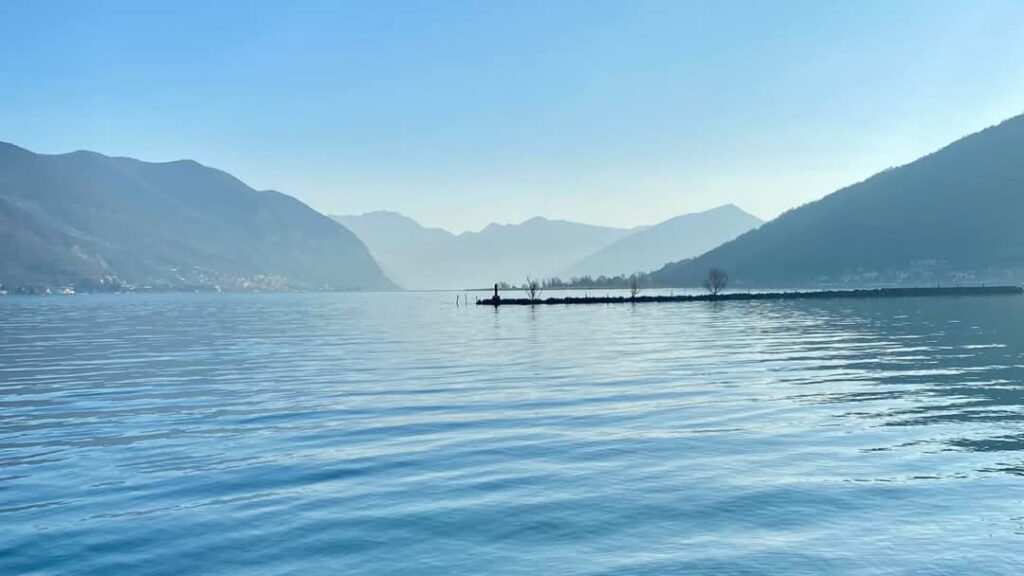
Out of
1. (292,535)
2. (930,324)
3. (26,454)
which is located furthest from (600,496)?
(930,324)

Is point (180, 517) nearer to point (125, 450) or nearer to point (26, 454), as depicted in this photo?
point (125, 450)

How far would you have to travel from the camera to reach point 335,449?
25.7 meters

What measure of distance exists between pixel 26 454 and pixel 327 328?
8007cm

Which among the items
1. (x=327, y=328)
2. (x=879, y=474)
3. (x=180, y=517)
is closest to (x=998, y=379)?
(x=879, y=474)

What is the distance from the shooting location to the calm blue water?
15406 mm

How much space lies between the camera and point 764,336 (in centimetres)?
7725

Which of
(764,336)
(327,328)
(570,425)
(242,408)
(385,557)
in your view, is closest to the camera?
(385,557)

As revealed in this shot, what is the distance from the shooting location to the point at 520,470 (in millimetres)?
22109

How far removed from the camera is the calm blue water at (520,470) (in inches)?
607

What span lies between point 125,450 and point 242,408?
29.7 feet

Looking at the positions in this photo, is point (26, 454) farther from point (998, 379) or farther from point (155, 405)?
point (998, 379)

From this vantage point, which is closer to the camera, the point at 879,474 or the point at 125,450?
the point at 879,474

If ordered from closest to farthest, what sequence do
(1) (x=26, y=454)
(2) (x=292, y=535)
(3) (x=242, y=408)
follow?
(2) (x=292, y=535) < (1) (x=26, y=454) < (3) (x=242, y=408)

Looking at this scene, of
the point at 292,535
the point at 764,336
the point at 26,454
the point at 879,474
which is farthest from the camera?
the point at 764,336
